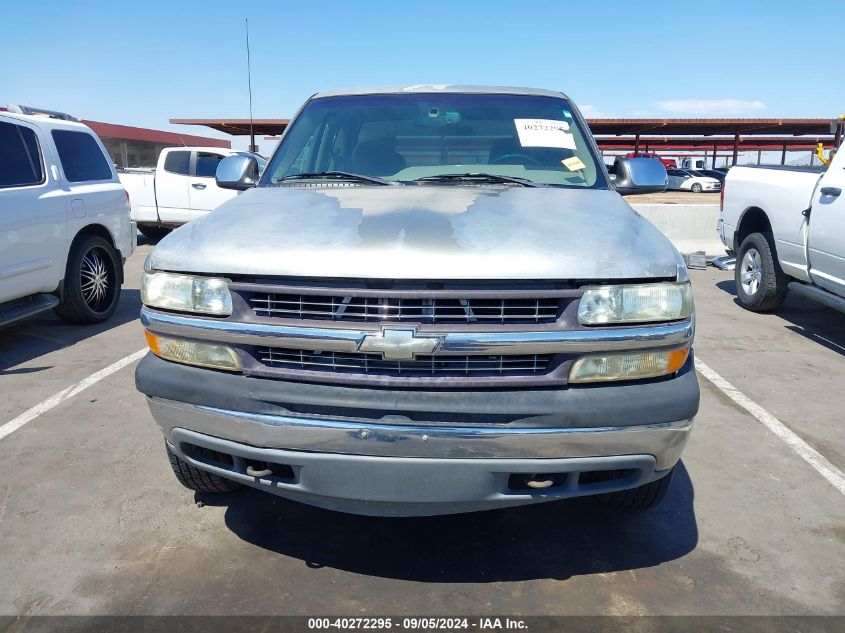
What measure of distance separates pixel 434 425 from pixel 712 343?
4.58 metres


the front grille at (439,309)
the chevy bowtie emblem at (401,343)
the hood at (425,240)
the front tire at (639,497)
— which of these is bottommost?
the front tire at (639,497)

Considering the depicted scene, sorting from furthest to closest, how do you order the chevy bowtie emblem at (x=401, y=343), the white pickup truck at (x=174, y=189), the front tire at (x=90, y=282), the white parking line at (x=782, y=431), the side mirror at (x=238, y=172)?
the white pickup truck at (x=174, y=189), the front tire at (x=90, y=282), the side mirror at (x=238, y=172), the white parking line at (x=782, y=431), the chevy bowtie emblem at (x=401, y=343)

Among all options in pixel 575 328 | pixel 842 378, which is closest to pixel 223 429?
pixel 575 328

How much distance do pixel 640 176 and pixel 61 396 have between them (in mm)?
4003

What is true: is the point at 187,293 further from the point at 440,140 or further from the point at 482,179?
the point at 440,140

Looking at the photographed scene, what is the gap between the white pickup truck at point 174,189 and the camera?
1145 centimetres

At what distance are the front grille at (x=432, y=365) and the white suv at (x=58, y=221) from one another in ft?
13.9

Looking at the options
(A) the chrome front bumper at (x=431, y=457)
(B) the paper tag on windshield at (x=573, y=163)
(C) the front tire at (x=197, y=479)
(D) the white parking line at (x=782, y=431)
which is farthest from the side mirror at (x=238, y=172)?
(D) the white parking line at (x=782, y=431)

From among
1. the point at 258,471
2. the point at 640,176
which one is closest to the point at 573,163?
the point at 640,176

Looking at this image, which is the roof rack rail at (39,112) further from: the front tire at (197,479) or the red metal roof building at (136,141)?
the red metal roof building at (136,141)

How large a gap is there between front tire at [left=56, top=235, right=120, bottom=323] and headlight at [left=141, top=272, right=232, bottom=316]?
4.28 meters

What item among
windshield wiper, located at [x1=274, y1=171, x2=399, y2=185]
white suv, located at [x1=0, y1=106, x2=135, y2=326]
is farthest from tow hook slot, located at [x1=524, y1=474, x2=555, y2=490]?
white suv, located at [x1=0, y1=106, x2=135, y2=326]

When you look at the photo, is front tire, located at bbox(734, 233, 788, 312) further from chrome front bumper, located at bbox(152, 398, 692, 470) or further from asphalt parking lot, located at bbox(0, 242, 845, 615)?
chrome front bumper, located at bbox(152, 398, 692, 470)

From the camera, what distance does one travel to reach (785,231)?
21.0 feet
